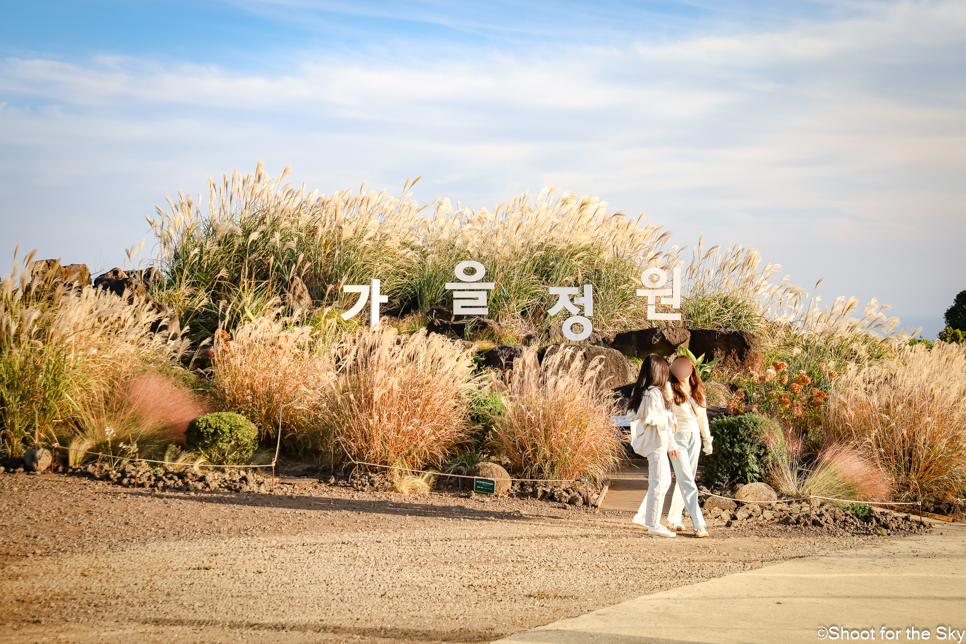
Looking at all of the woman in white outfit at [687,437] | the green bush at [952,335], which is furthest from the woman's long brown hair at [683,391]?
the green bush at [952,335]

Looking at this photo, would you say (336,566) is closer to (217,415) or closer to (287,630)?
(287,630)

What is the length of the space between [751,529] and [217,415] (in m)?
4.86

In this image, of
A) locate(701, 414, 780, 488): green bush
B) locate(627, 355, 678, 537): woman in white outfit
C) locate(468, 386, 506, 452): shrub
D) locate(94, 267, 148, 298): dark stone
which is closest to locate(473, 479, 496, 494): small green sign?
locate(468, 386, 506, 452): shrub

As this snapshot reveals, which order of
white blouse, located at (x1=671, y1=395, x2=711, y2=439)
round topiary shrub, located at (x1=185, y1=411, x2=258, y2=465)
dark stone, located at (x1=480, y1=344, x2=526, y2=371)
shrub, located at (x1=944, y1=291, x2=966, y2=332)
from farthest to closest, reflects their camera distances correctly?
shrub, located at (x1=944, y1=291, x2=966, y2=332)
dark stone, located at (x1=480, y1=344, x2=526, y2=371)
round topiary shrub, located at (x1=185, y1=411, x2=258, y2=465)
white blouse, located at (x1=671, y1=395, x2=711, y2=439)

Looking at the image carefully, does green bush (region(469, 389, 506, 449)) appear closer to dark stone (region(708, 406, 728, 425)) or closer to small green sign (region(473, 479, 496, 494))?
small green sign (region(473, 479, 496, 494))

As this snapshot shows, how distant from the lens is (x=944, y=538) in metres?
6.26

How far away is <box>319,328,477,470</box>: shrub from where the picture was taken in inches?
282

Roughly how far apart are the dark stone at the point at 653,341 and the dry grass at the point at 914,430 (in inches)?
144

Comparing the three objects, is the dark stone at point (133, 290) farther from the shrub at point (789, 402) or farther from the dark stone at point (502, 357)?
the shrub at point (789, 402)

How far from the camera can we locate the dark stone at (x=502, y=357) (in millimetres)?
10055

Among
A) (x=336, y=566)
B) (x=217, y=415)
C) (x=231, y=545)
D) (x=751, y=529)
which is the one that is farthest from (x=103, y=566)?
(x=751, y=529)

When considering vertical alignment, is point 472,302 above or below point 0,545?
above

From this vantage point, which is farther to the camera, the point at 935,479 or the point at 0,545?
the point at 935,479

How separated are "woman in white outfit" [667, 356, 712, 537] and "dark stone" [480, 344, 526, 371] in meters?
3.90
